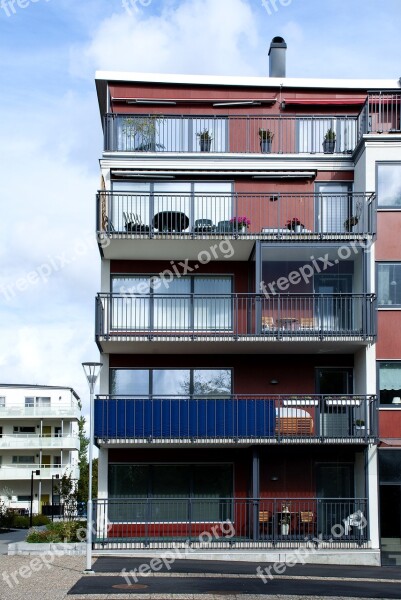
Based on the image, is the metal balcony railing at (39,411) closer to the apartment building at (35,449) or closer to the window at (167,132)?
the apartment building at (35,449)

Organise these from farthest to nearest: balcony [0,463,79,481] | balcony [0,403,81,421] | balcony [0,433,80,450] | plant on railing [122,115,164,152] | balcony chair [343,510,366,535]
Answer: balcony [0,403,81,421]
balcony [0,433,80,450]
balcony [0,463,79,481]
plant on railing [122,115,164,152]
balcony chair [343,510,366,535]

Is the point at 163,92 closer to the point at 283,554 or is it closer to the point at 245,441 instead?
the point at 245,441

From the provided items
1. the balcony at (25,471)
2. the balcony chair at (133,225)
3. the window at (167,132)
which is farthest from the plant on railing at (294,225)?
the balcony at (25,471)

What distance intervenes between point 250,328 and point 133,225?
4.28 metres

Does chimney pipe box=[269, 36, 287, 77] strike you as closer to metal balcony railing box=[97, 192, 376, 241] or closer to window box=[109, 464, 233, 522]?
metal balcony railing box=[97, 192, 376, 241]

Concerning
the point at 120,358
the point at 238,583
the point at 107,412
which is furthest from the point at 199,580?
the point at 120,358

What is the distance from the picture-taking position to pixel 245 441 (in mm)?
26953

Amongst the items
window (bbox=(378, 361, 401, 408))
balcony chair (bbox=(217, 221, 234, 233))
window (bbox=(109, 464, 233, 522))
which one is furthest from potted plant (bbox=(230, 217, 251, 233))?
window (bbox=(109, 464, 233, 522))

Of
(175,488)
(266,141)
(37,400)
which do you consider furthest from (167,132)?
(37,400)

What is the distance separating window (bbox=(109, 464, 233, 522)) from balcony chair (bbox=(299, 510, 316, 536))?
2.21m

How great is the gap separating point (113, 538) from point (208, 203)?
382 inches

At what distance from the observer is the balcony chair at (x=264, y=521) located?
26.9 metres

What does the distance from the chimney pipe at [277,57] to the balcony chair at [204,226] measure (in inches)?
290

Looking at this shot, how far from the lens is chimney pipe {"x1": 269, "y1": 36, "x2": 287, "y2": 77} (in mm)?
33438
